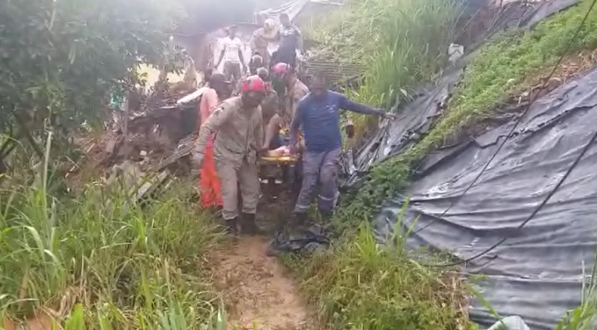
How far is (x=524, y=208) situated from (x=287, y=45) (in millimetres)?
5439

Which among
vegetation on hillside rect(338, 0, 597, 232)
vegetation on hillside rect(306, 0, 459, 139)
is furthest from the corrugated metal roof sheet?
vegetation on hillside rect(338, 0, 597, 232)

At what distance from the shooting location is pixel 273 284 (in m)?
5.16

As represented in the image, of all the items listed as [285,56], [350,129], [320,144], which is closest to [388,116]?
[350,129]

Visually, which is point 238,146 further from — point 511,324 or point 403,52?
point 511,324

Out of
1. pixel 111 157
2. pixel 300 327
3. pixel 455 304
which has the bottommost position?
pixel 111 157

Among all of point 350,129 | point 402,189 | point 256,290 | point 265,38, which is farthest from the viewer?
point 265,38

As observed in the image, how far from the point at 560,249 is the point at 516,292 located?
1.24ft

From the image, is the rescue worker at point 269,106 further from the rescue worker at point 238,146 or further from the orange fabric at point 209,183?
the orange fabric at point 209,183

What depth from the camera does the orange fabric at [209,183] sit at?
5926 mm

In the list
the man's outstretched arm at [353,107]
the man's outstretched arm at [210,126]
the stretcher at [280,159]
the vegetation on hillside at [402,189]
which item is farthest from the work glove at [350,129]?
the man's outstretched arm at [210,126]

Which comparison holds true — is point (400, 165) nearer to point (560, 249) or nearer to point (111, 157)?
point (560, 249)

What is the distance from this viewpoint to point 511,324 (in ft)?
11.0

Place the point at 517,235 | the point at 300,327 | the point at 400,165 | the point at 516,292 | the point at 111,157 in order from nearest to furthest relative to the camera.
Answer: the point at 516,292 → the point at 517,235 → the point at 300,327 → the point at 400,165 → the point at 111,157

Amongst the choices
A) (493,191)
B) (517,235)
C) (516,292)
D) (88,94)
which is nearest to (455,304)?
(516,292)
